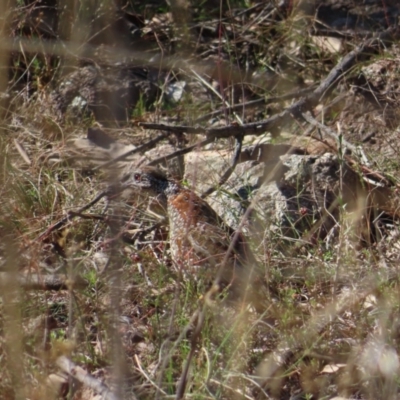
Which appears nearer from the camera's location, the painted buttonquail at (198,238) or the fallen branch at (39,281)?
the fallen branch at (39,281)

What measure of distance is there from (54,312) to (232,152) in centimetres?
164

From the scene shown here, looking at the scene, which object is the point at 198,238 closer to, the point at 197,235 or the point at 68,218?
the point at 197,235

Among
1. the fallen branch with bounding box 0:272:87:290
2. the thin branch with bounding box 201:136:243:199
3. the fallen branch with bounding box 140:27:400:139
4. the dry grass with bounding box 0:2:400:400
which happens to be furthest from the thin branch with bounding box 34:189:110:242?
the thin branch with bounding box 201:136:243:199

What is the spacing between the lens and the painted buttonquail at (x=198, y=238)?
12.3 ft

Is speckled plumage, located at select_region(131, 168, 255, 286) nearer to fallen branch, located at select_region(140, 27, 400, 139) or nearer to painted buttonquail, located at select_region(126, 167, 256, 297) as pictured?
painted buttonquail, located at select_region(126, 167, 256, 297)

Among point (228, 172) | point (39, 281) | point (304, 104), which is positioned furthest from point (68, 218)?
point (304, 104)

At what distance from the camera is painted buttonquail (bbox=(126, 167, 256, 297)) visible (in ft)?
12.3

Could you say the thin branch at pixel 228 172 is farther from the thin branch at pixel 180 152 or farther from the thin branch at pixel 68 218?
the thin branch at pixel 68 218

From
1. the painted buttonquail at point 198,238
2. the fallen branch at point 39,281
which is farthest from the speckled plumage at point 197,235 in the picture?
the fallen branch at point 39,281

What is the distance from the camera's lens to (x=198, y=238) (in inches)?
159

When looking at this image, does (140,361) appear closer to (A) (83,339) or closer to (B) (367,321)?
(A) (83,339)

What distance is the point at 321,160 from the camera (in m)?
4.67

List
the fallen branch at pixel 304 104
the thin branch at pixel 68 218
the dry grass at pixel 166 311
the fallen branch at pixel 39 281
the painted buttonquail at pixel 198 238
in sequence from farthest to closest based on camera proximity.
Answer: the fallen branch at pixel 304 104
the thin branch at pixel 68 218
the painted buttonquail at pixel 198 238
the fallen branch at pixel 39 281
the dry grass at pixel 166 311

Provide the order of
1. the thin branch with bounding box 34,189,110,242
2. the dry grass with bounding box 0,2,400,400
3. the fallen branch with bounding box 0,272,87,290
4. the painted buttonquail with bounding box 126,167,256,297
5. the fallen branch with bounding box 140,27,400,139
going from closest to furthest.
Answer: the dry grass with bounding box 0,2,400,400
the fallen branch with bounding box 0,272,87,290
the painted buttonquail with bounding box 126,167,256,297
the thin branch with bounding box 34,189,110,242
the fallen branch with bounding box 140,27,400,139
